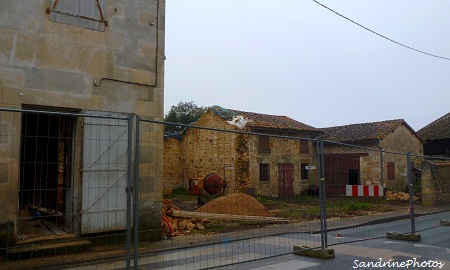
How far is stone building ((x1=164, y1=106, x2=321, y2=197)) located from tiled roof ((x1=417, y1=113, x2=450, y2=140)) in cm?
1079

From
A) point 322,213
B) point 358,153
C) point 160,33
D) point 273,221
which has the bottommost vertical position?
point 273,221

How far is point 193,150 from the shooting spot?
26734mm

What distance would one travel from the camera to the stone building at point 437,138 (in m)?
30.5

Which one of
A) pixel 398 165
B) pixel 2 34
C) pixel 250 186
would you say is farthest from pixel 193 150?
pixel 2 34

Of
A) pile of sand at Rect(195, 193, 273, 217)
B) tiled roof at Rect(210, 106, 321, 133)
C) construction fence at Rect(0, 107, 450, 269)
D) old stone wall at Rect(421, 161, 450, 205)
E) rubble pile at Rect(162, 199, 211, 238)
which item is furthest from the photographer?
tiled roof at Rect(210, 106, 321, 133)

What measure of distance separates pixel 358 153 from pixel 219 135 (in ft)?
32.6

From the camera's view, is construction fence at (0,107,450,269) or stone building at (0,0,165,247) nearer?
construction fence at (0,107,450,269)

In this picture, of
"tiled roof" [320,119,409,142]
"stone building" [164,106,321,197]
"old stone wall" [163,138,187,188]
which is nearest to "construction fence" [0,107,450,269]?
"stone building" [164,106,321,197]

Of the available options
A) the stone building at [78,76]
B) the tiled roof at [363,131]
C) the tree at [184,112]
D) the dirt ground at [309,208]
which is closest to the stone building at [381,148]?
the tiled roof at [363,131]

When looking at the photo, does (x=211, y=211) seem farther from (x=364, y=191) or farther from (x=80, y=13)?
(x=80, y=13)

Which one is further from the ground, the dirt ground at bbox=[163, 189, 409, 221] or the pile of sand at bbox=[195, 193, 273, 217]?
the pile of sand at bbox=[195, 193, 273, 217]

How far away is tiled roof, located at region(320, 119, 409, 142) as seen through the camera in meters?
26.9

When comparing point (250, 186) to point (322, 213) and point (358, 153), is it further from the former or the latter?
point (322, 213)

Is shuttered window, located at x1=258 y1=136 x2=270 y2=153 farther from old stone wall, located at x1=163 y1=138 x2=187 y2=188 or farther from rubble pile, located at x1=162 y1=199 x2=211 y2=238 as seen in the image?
rubble pile, located at x1=162 y1=199 x2=211 y2=238
